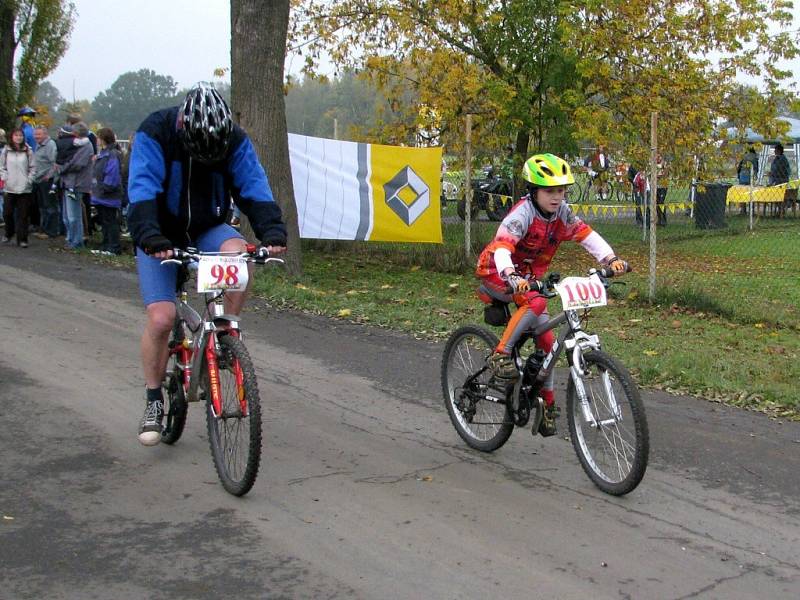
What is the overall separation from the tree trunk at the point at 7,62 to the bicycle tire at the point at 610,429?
1765 cm

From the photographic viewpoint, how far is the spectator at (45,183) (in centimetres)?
1536

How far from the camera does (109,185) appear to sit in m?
14.4

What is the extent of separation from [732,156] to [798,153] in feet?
38.7

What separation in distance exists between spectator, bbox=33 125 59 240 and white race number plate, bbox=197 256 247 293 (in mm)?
11271

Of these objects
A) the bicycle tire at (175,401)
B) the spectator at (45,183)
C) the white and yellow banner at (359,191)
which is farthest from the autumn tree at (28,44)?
the bicycle tire at (175,401)

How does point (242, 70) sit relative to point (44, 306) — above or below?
above

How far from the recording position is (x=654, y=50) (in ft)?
58.1

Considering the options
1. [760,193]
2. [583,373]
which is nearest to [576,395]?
[583,373]

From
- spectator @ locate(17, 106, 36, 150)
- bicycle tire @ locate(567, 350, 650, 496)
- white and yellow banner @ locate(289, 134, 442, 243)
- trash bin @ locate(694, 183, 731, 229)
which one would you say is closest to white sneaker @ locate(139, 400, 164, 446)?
bicycle tire @ locate(567, 350, 650, 496)

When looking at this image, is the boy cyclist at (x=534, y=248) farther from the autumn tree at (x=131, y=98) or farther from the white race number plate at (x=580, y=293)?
the autumn tree at (x=131, y=98)

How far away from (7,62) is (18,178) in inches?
267

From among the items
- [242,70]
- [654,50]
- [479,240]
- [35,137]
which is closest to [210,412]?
[242,70]

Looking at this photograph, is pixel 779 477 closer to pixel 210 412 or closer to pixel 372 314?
pixel 210 412

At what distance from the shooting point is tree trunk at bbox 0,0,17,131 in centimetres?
2011
